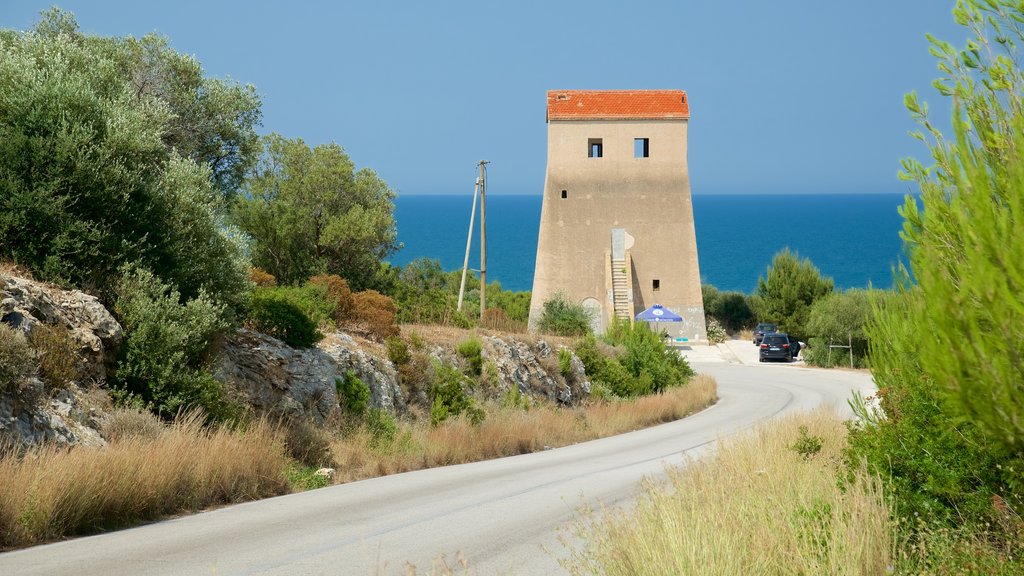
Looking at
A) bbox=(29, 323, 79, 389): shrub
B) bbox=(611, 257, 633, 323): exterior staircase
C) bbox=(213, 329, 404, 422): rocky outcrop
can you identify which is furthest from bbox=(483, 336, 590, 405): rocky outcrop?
bbox=(611, 257, 633, 323): exterior staircase

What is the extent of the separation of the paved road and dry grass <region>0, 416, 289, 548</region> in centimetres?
39

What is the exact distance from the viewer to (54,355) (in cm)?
1247

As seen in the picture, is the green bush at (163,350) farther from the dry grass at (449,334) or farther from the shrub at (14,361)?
the dry grass at (449,334)

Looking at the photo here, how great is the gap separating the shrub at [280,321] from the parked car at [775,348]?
128 ft

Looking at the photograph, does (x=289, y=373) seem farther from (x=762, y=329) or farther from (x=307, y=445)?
(x=762, y=329)

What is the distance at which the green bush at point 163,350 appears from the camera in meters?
14.1

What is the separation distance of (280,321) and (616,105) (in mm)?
42391

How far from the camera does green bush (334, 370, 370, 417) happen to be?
757 inches

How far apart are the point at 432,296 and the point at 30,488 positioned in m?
→ 27.2

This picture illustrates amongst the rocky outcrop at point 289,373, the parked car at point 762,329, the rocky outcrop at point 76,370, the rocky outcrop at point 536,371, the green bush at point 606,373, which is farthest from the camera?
the parked car at point 762,329

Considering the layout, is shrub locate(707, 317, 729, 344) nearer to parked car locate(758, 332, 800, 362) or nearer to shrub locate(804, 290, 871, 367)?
parked car locate(758, 332, 800, 362)

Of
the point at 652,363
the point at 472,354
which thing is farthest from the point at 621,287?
the point at 472,354

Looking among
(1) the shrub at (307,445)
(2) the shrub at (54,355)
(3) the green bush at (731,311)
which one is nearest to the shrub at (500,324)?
(1) the shrub at (307,445)

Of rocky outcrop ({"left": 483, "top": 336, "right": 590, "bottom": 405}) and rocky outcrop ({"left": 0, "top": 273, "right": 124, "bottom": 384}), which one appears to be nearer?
rocky outcrop ({"left": 0, "top": 273, "right": 124, "bottom": 384})
